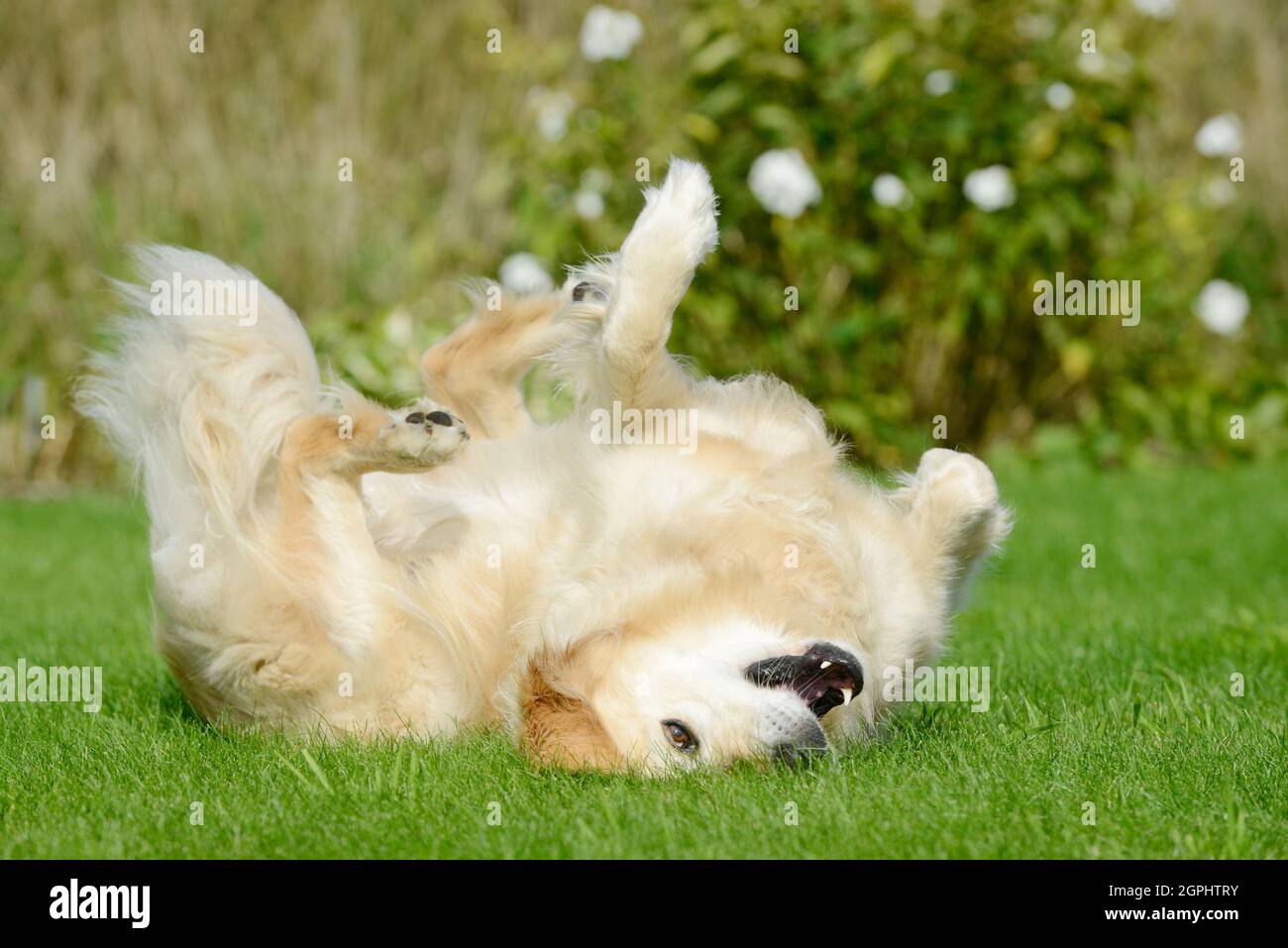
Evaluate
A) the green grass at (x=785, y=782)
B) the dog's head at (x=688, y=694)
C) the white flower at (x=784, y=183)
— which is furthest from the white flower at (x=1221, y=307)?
the dog's head at (x=688, y=694)

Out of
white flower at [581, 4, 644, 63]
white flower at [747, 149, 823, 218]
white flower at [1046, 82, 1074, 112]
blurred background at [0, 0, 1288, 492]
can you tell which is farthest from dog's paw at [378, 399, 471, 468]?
white flower at [1046, 82, 1074, 112]

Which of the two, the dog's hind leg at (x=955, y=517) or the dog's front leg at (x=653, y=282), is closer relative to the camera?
the dog's front leg at (x=653, y=282)

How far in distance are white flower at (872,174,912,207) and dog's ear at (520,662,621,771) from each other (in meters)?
5.62

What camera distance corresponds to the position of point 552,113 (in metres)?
8.67

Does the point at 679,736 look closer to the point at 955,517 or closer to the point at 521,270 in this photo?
the point at 955,517

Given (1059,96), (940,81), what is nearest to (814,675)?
(940,81)

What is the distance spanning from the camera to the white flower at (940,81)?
847 cm

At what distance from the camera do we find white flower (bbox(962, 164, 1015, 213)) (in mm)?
8406

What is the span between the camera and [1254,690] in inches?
171

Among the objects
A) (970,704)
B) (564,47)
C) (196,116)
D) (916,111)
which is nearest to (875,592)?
(970,704)

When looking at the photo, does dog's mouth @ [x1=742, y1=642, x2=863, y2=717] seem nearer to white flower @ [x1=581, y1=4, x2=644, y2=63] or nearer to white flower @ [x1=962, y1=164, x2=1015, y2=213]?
white flower @ [x1=962, y1=164, x2=1015, y2=213]

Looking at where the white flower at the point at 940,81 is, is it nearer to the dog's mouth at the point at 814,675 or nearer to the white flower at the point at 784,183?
the white flower at the point at 784,183
